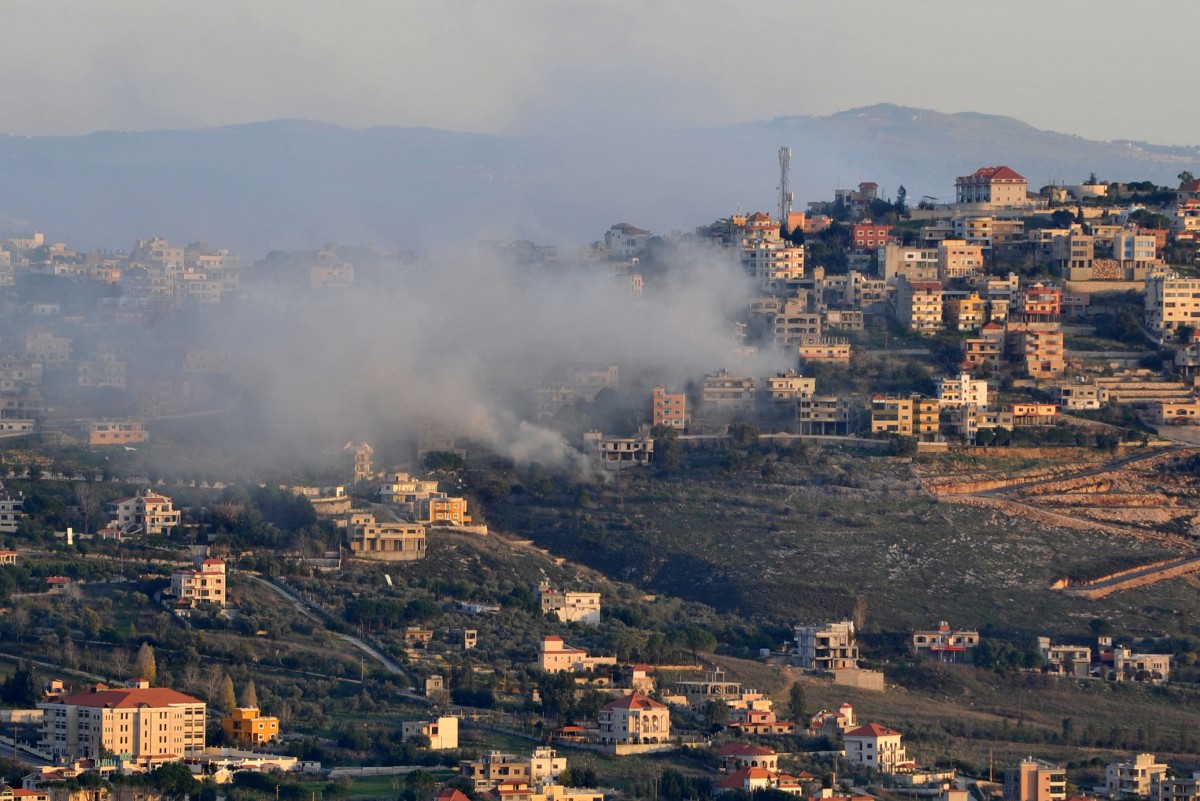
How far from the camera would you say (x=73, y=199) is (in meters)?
115

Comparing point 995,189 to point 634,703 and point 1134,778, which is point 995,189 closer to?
point 634,703

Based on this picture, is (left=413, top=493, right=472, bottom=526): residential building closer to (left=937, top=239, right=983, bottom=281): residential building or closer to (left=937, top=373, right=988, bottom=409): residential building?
(left=937, top=373, right=988, bottom=409): residential building

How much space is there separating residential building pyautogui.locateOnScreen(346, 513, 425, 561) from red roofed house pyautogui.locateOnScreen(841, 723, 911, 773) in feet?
46.3

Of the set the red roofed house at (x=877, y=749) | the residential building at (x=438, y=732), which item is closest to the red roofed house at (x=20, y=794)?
the residential building at (x=438, y=732)

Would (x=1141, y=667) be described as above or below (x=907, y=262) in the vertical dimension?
below

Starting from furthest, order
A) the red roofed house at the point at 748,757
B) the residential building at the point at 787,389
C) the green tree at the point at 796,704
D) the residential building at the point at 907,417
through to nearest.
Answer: the residential building at the point at 787,389 → the residential building at the point at 907,417 → the green tree at the point at 796,704 → the red roofed house at the point at 748,757

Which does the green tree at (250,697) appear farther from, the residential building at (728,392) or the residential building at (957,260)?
the residential building at (957,260)

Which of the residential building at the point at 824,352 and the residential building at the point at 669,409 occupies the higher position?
the residential building at the point at 824,352

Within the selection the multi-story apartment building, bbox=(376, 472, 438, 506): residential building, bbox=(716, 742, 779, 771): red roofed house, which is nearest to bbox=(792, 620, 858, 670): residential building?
bbox=(716, 742, 779, 771): red roofed house

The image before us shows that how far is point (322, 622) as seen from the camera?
193 ft

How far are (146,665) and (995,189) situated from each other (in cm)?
3628

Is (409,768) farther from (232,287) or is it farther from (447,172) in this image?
(447,172)

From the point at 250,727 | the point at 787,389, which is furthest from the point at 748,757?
the point at 787,389

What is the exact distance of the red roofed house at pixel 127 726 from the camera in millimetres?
49469
